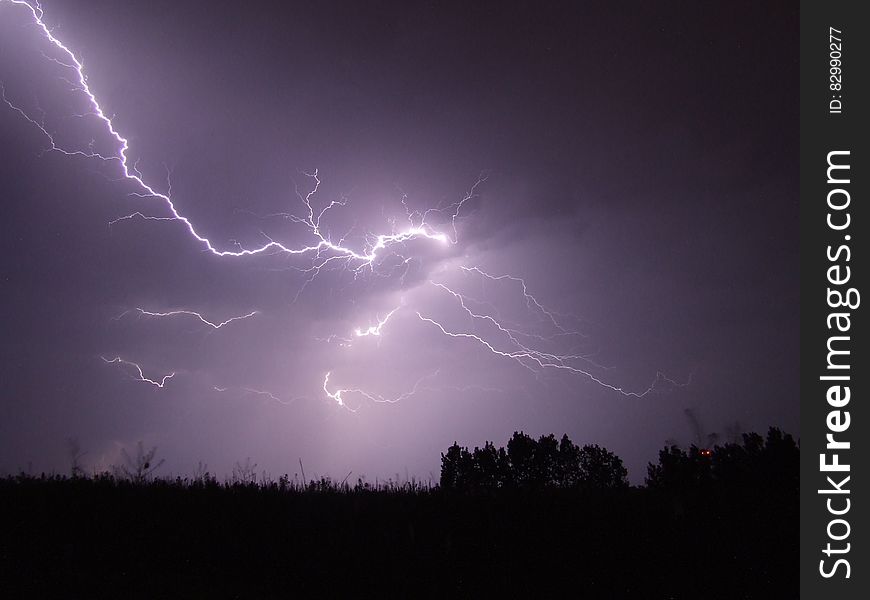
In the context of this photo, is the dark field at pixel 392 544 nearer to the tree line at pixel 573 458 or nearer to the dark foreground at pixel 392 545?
the dark foreground at pixel 392 545

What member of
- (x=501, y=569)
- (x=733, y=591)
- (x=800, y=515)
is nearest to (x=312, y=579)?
(x=501, y=569)

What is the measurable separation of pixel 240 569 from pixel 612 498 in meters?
4.04

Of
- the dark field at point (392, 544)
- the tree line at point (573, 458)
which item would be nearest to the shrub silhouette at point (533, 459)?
the tree line at point (573, 458)

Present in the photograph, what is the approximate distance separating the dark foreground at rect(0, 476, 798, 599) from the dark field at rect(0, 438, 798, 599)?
0.01 meters

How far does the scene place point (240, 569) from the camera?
4375 mm

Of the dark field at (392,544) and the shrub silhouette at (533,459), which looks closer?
the dark field at (392,544)

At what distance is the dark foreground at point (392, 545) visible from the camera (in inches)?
162

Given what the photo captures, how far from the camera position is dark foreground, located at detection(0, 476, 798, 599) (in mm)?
4121

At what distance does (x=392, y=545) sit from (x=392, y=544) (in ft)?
0.09

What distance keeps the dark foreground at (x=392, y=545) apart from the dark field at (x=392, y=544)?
0.01 meters

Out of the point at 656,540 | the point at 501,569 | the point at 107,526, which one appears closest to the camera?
the point at 501,569

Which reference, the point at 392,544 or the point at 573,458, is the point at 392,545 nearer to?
the point at 392,544

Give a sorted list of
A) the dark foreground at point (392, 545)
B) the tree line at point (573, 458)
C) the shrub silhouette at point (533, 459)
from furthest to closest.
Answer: the shrub silhouette at point (533, 459)
the tree line at point (573, 458)
the dark foreground at point (392, 545)

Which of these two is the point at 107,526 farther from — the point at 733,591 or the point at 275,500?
the point at 733,591
